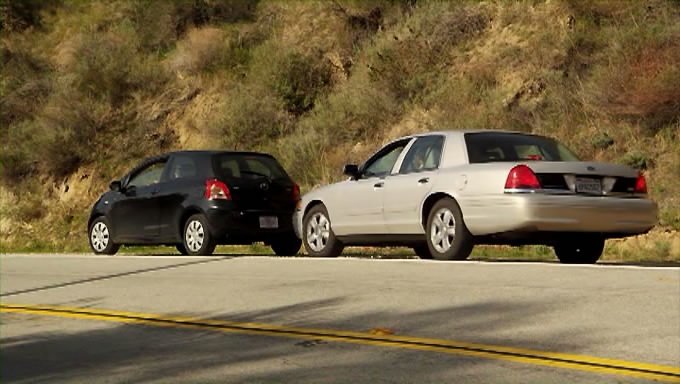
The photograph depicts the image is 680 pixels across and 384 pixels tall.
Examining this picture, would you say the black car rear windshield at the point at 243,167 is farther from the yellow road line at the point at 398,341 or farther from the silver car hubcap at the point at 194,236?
the yellow road line at the point at 398,341

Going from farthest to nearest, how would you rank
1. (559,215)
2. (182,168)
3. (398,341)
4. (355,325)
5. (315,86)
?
(315,86)
(182,168)
(559,215)
(355,325)
(398,341)

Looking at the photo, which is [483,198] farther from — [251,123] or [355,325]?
[251,123]

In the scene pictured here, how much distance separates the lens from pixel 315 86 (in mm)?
28469

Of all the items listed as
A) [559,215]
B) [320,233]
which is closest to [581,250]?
[559,215]

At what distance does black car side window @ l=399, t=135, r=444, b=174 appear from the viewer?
13.6 metres

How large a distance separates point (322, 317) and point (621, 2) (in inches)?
663

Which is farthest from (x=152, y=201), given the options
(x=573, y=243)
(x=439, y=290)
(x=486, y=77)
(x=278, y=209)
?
(x=486, y=77)

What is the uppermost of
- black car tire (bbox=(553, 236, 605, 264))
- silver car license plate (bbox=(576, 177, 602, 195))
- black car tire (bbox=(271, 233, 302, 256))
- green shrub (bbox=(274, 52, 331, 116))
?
green shrub (bbox=(274, 52, 331, 116))

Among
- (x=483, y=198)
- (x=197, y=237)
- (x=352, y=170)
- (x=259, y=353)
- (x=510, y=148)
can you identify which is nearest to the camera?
(x=259, y=353)

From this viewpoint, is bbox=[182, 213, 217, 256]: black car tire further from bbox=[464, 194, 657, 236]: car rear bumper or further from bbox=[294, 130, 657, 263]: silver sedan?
bbox=[464, 194, 657, 236]: car rear bumper

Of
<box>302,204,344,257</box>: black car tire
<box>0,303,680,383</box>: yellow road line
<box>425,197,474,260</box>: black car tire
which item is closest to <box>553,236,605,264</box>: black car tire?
<box>425,197,474,260</box>: black car tire

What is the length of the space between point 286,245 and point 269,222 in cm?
93

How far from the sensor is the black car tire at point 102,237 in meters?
18.6

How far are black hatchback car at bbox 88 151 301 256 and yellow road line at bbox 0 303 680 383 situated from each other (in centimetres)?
547
